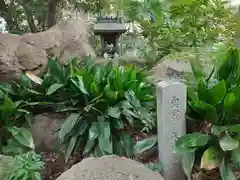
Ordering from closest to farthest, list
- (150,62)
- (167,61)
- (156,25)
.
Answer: (167,61)
(150,62)
(156,25)

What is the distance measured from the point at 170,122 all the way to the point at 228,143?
1.49 feet

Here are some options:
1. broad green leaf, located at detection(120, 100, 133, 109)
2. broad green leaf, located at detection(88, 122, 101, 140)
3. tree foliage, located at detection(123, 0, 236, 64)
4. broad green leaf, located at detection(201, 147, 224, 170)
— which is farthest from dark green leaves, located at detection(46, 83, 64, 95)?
tree foliage, located at detection(123, 0, 236, 64)

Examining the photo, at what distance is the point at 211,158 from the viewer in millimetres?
2295

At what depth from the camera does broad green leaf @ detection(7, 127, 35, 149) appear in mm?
2758

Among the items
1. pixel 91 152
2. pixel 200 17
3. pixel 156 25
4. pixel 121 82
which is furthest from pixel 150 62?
pixel 91 152

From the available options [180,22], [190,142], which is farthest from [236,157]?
[180,22]

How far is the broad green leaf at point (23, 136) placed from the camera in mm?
2758

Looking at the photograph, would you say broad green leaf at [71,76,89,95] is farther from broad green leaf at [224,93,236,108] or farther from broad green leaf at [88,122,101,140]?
broad green leaf at [224,93,236,108]

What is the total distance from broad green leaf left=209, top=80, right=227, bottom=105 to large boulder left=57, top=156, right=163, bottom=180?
2.51ft

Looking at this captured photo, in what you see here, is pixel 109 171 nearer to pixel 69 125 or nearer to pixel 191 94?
pixel 69 125

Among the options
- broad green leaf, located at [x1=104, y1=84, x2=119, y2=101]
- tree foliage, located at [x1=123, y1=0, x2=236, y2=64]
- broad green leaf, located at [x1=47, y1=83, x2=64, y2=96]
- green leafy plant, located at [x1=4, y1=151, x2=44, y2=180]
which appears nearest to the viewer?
green leafy plant, located at [x1=4, y1=151, x2=44, y2=180]

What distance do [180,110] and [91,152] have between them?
0.92 metres

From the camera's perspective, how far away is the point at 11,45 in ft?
11.6

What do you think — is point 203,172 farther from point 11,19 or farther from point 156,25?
point 11,19
